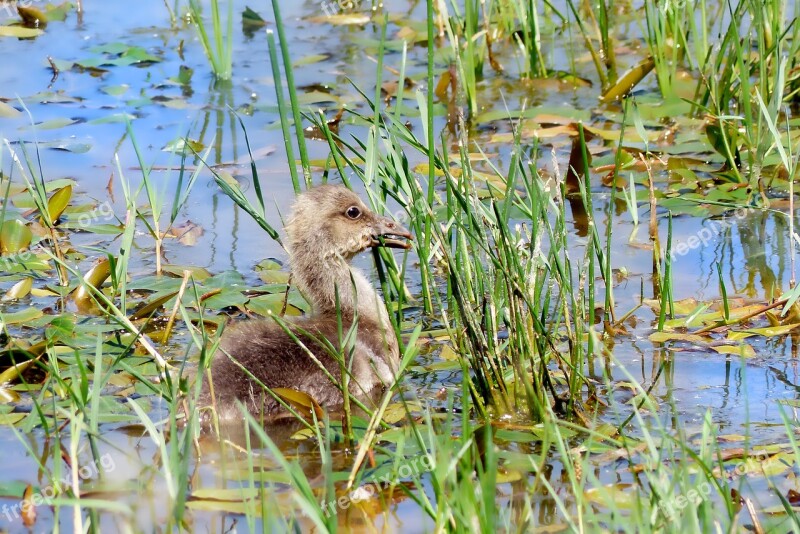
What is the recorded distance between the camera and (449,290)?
471 cm

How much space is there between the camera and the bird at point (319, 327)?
4.73m

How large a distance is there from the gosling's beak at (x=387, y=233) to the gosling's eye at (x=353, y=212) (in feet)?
0.32

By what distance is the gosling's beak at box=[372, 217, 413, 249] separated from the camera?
5.43 m

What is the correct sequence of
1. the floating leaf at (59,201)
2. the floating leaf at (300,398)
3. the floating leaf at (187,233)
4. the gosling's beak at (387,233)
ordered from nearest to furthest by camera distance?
the floating leaf at (300,398)
the gosling's beak at (387,233)
the floating leaf at (59,201)
the floating leaf at (187,233)

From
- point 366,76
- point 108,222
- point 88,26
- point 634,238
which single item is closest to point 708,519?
point 634,238

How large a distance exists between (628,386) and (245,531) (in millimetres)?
1669

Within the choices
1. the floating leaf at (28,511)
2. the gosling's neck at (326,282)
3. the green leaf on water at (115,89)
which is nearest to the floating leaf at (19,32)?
the green leaf on water at (115,89)

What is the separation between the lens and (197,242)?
645 cm

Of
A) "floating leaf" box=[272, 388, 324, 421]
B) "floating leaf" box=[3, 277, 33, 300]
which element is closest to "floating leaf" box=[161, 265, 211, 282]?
"floating leaf" box=[3, 277, 33, 300]

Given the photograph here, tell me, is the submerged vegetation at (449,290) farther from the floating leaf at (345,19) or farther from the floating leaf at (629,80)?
the floating leaf at (345,19)

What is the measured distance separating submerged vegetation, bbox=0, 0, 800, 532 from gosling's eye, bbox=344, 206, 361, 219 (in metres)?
0.08

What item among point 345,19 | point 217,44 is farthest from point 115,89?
point 345,19

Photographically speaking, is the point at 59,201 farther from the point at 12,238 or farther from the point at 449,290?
the point at 449,290

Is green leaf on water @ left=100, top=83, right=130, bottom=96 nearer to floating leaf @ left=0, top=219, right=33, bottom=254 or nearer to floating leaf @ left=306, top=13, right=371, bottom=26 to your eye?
floating leaf @ left=306, top=13, right=371, bottom=26
